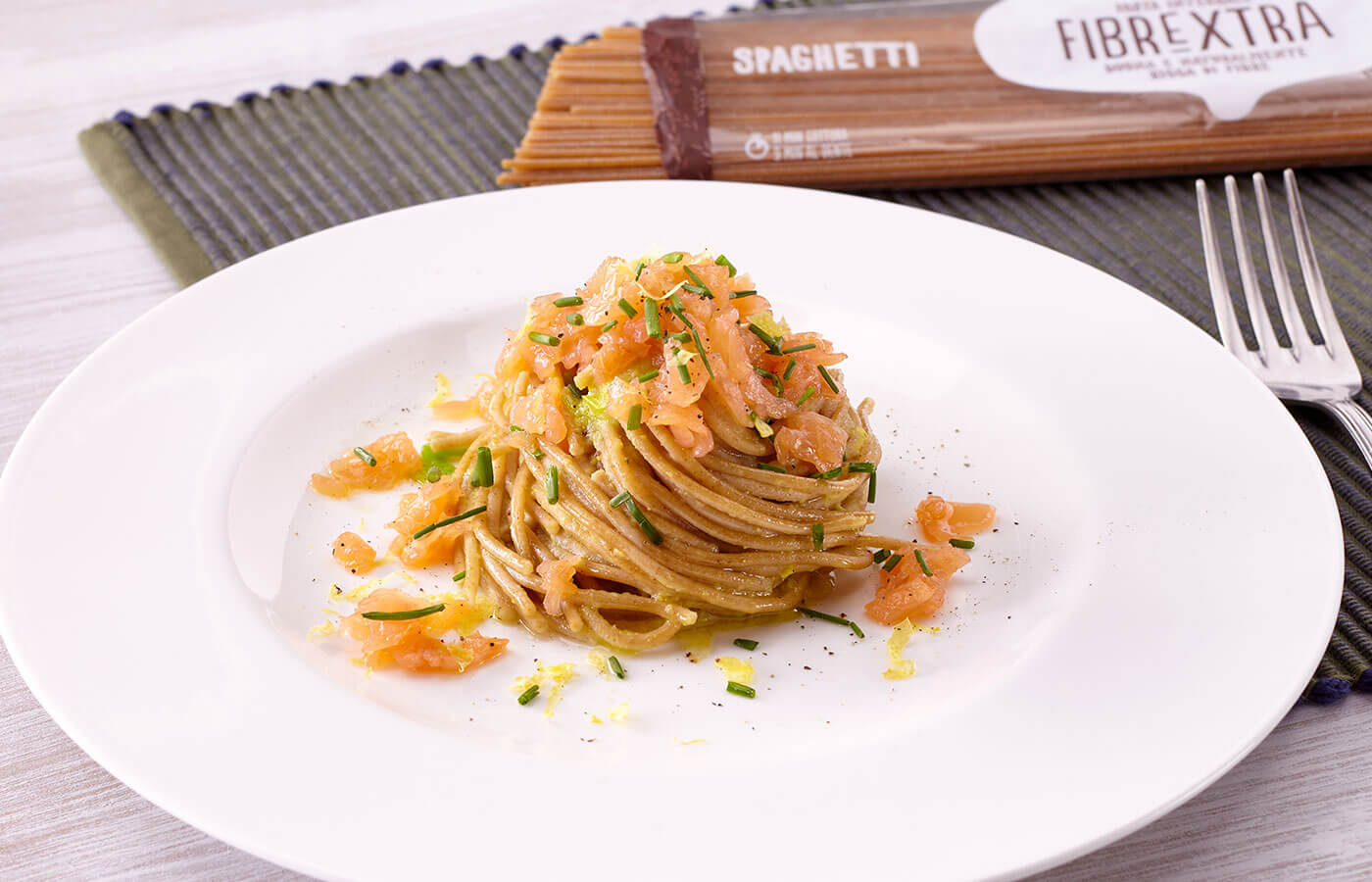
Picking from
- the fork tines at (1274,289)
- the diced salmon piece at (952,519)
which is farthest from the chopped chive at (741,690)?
the fork tines at (1274,289)

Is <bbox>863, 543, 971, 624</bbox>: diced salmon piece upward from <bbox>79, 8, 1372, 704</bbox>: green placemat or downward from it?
downward

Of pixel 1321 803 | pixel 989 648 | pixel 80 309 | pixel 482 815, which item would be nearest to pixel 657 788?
pixel 482 815

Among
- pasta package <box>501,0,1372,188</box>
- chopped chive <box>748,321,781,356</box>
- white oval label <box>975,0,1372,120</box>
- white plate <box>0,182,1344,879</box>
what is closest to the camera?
white plate <box>0,182,1344,879</box>

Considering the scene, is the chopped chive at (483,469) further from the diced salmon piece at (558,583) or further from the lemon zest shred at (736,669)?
the lemon zest shred at (736,669)

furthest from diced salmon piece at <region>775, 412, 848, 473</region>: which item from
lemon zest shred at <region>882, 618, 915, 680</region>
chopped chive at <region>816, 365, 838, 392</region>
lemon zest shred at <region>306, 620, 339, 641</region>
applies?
lemon zest shred at <region>306, 620, 339, 641</region>

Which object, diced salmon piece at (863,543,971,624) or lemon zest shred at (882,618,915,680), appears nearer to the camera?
lemon zest shred at (882,618,915,680)

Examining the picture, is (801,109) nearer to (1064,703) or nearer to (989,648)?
(989,648)

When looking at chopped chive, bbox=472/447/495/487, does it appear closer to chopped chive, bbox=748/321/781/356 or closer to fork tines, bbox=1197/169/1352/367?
chopped chive, bbox=748/321/781/356
